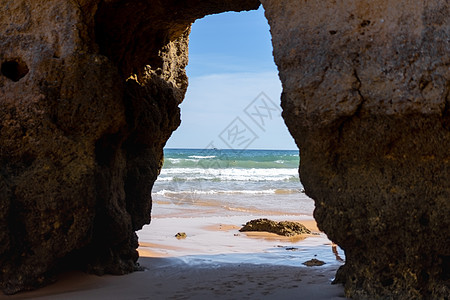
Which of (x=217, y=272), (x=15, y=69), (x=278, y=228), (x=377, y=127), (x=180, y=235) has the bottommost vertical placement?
(x=217, y=272)

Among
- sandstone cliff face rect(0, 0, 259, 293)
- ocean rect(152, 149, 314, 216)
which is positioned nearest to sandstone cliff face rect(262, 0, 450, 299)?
sandstone cliff face rect(0, 0, 259, 293)

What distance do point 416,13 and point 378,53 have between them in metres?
0.42

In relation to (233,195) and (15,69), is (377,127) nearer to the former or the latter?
(15,69)

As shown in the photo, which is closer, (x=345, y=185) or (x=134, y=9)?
(x=345, y=185)

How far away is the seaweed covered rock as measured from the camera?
9070 millimetres

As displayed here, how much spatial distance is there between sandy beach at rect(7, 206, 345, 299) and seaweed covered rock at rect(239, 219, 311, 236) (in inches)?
10.3

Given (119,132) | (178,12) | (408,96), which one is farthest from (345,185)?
→ (178,12)

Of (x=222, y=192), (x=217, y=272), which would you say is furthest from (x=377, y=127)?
(x=222, y=192)

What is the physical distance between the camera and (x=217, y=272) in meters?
6.00

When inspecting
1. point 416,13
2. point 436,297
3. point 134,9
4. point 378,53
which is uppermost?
point 134,9

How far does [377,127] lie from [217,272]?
2.81m

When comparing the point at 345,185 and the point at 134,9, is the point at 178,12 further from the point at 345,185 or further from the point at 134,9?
the point at 345,185

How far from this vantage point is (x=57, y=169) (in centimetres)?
485

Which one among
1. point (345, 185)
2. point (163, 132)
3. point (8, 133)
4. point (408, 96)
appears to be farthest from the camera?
point (163, 132)
